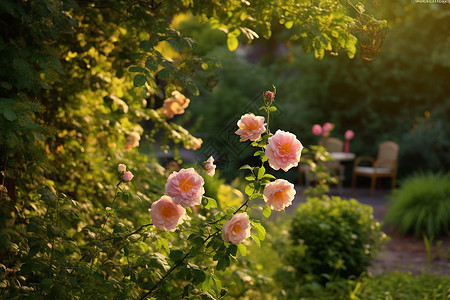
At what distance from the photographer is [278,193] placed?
6.66 feet

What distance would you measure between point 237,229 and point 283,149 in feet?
1.17

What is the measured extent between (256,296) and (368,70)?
9083 millimetres

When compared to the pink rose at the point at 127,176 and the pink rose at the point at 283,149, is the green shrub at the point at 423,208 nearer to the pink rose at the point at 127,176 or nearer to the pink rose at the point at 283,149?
the pink rose at the point at 283,149

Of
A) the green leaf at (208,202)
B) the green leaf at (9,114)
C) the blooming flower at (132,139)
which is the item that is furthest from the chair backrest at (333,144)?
the green leaf at (9,114)

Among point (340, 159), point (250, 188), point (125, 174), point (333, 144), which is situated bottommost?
point (333, 144)

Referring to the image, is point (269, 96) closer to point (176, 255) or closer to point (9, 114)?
point (176, 255)

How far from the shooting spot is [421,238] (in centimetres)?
667

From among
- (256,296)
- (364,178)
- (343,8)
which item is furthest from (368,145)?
(343,8)

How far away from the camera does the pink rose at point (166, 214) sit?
2.02m

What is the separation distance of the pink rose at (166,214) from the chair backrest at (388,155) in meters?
8.88

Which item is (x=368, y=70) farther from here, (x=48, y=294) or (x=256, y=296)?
(x=48, y=294)

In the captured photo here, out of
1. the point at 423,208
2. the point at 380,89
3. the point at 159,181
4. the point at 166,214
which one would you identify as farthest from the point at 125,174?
the point at 380,89

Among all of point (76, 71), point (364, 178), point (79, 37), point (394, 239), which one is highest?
point (79, 37)

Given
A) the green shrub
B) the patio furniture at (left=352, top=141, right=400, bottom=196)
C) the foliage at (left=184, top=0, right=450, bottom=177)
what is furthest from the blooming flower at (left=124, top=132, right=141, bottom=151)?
the foliage at (left=184, top=0, right=450, bottom=177)
